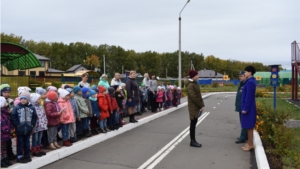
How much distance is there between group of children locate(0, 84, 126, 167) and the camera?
Answer: 6.02 meters

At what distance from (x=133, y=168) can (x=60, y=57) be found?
4128 inches

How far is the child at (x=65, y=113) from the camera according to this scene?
24.6ft

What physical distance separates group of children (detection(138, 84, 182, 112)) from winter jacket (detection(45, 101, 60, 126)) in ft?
26.4

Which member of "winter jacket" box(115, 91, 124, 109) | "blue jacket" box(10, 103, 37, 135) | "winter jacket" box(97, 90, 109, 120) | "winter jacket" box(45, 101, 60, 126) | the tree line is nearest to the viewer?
"blue jacket" box(10, 103, 37, 135)

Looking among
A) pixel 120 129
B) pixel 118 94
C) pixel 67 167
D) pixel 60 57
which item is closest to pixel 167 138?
pixel 120 129

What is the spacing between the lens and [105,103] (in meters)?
9.36

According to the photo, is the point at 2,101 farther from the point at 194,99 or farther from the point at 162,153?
the point at 194,99

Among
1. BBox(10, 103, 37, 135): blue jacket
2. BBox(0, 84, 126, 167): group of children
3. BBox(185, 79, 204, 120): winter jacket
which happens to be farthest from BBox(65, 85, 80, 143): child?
BBox(185, 79, 204, 120): winter jacket

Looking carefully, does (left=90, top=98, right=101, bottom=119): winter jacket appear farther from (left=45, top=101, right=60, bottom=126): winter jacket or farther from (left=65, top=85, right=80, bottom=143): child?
(left=45, top=101, right=60, bottom=126): winter jacket

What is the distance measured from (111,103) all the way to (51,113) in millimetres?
3014

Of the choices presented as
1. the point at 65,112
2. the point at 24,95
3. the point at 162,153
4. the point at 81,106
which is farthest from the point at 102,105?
the point at 24,95

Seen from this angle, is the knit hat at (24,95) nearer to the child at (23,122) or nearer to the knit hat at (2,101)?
the child at (23,122)

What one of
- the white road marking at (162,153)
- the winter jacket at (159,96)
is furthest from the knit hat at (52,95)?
the winter jacket at (159,96)

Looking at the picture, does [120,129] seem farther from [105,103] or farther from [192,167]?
[192,167]
